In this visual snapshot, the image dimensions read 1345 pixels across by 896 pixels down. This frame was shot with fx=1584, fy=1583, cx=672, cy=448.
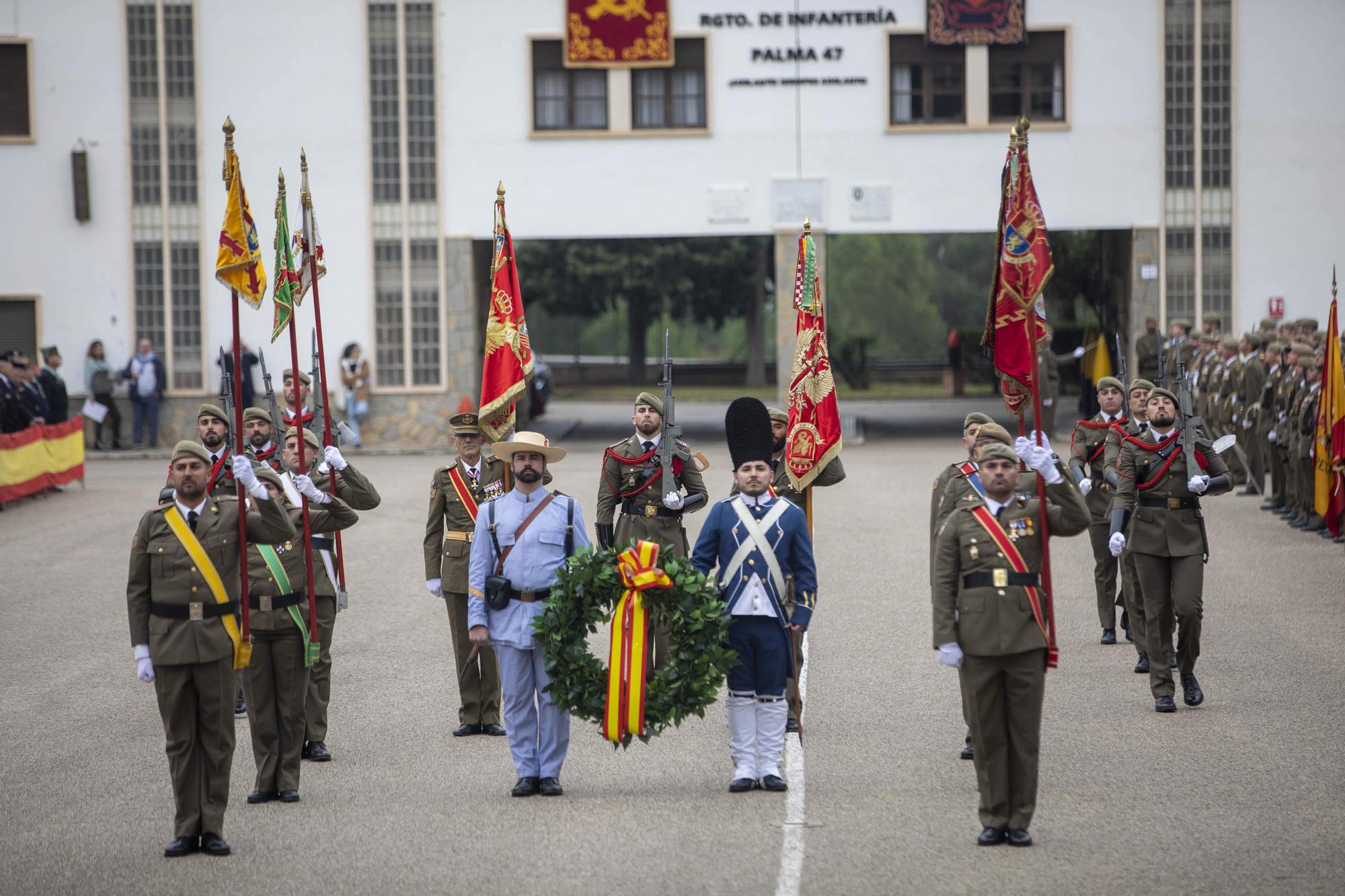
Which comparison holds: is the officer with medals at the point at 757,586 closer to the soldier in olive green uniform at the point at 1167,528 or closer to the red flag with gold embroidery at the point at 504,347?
the red flag with gold embroidery at the point at 504,347

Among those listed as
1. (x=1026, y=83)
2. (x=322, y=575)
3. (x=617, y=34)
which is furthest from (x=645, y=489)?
(x=1026, y=83)

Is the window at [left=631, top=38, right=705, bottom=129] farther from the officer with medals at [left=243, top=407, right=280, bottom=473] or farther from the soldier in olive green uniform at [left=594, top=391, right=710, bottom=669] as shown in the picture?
the officer with medals at [left=243, top=407, right=280, bottom=473]

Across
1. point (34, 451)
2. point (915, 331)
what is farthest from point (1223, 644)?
point (915, 331)

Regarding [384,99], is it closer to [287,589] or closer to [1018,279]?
[287,589]

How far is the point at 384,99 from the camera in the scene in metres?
27.6

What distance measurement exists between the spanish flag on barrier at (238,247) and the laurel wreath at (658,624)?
2348 millimetres

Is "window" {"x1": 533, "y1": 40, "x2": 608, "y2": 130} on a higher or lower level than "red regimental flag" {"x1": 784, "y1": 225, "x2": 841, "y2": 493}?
higher

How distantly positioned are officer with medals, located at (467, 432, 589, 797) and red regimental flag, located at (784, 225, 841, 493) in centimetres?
219

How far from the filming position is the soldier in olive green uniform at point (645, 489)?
35.3 feet

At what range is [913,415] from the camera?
36281 mm

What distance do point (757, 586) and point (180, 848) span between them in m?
3.13

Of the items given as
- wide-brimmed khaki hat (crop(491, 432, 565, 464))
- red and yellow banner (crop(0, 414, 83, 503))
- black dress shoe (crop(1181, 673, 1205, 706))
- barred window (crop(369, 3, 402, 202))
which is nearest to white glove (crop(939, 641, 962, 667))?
wide-brimmed khaki hat (crop(491, 432, 565, 464))

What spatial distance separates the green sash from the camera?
8.54 m

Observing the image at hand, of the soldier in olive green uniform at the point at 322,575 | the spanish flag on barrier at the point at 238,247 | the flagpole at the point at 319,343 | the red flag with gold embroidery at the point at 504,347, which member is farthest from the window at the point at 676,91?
the spanish flag on barrier at the point at 238,247
